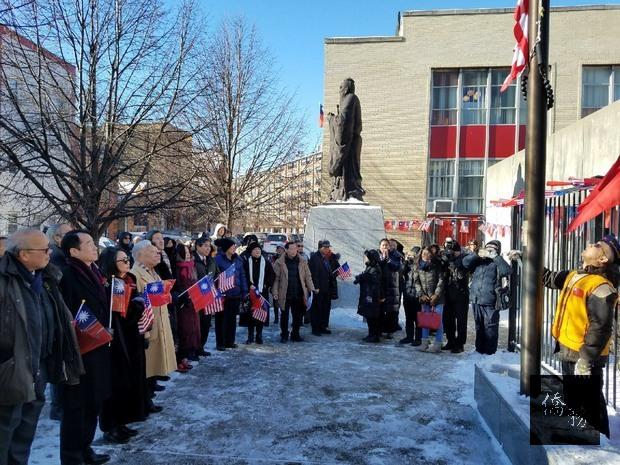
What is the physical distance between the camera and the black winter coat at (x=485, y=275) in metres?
7.45

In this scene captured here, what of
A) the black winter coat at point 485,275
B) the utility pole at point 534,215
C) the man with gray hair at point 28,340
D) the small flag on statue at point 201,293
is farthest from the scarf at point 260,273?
the utility pole at point 534,215

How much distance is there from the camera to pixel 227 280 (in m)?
7.64

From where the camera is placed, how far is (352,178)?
41.1 feet

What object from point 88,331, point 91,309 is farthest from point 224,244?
point 88,331

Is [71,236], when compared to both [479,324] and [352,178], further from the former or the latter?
[352,178]

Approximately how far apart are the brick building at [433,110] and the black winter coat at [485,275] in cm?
1637

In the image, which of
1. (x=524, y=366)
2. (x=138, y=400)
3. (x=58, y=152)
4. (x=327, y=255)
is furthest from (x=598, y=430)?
(x=58, y=152)

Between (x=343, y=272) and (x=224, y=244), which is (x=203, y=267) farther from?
(x=343, y=272)

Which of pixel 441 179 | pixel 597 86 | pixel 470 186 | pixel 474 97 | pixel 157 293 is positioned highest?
pixel 597 86

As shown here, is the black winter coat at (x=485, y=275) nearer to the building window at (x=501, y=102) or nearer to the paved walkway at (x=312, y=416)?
the paved walkway at (x=312, y=416)

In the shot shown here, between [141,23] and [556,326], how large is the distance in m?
7.75

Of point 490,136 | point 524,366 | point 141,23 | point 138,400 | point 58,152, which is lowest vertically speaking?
point 138,400

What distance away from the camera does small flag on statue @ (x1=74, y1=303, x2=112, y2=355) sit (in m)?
3.69

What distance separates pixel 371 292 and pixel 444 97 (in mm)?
18688
